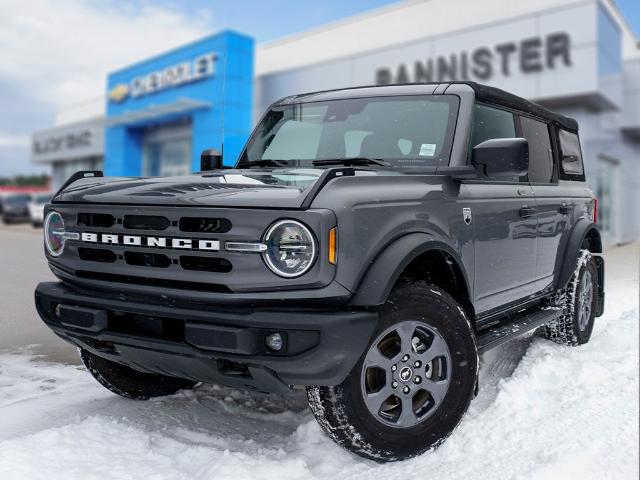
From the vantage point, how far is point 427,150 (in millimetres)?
3666

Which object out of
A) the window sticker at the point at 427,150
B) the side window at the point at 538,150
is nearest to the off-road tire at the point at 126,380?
the window sticker at the point at 427,150

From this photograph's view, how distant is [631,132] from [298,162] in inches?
763

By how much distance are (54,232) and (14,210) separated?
26.4 m

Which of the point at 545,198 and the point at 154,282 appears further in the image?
the point at 545,198

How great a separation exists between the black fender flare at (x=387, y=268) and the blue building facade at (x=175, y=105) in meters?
19.3

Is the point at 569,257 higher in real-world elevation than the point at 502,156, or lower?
lower

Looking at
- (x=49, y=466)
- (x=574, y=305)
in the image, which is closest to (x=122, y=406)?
(x=49, y=466)

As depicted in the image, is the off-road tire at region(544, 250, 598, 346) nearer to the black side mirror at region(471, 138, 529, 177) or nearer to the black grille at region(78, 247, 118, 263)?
the black side mirror at region(471, 138, 529, 177)

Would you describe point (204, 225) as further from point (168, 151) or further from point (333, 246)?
point (168, 151)

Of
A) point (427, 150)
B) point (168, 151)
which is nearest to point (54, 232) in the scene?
point (427, 150)

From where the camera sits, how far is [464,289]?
3451 mm

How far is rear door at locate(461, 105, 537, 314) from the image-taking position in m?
3.65

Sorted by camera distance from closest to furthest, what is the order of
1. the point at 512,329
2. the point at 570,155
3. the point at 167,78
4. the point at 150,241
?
the point at 150,241, the point at 512,329, the point at 570,155, the point at 167,78

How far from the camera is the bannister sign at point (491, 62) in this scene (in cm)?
1652
